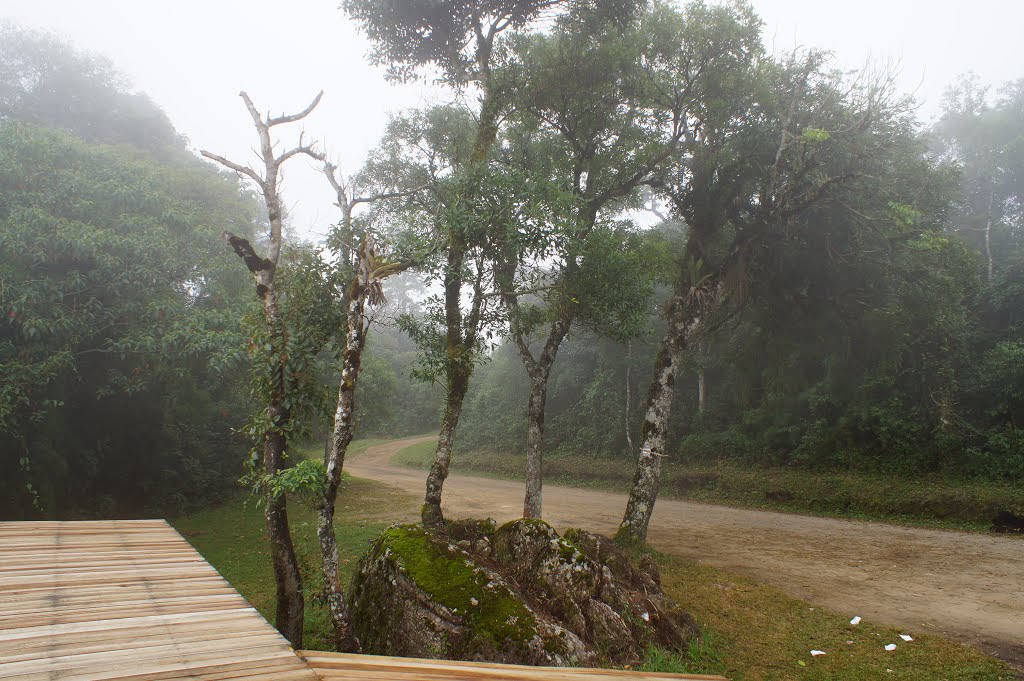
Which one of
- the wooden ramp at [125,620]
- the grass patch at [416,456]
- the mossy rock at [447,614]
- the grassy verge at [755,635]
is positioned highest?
the wooden ramp at [125,620]

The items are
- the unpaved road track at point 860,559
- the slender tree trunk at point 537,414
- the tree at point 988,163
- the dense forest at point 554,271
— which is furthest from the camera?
the tree at point 988,163

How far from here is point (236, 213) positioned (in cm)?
1933

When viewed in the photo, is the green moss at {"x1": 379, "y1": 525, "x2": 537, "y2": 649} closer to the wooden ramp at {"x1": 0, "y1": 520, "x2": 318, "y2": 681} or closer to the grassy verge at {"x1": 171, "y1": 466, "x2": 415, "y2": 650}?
the grassy verge at {"x1": 171, "y1": 466, "x2": 415, "y2": 650}

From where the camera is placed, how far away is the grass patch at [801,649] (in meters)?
5.36

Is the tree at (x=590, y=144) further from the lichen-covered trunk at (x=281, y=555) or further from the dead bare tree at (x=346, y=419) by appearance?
the lichen-covered trunk at (x=281, y=555)

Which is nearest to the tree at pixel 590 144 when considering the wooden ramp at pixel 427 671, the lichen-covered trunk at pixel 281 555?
the lichen-covered trunk at pixel 281 555

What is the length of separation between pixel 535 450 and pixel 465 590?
6138mm

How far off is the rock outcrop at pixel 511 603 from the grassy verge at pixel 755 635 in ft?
1.48

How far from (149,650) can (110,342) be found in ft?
31.8

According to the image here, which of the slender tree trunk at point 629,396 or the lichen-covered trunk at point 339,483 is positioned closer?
the lichen-covered trunk at point 339,483

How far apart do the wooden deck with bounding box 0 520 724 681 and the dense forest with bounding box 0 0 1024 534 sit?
2642 mm

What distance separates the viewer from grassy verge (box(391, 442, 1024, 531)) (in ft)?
39.2

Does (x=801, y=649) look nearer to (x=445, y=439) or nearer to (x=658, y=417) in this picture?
(x=658, y=417)

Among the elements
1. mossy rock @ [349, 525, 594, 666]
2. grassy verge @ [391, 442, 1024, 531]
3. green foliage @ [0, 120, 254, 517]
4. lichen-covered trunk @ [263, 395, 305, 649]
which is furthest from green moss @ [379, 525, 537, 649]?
grassy verge @ [391, 442, 1024, 531]
